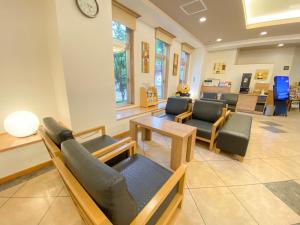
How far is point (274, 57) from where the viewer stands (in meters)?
5.28

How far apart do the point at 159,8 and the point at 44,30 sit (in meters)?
2.18

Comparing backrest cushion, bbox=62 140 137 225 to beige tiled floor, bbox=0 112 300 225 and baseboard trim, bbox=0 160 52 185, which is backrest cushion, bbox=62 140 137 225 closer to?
beige tiled floor, bbox=0 112 300 225

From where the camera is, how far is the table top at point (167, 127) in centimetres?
173

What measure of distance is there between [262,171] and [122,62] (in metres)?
3.24

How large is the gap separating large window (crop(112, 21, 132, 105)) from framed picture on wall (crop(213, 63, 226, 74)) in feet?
15.5

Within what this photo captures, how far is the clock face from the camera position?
1648 millimetres

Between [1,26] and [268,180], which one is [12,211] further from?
[268,180]

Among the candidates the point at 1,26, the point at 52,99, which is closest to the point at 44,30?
the point at 1,26

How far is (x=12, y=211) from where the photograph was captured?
124 centimetres

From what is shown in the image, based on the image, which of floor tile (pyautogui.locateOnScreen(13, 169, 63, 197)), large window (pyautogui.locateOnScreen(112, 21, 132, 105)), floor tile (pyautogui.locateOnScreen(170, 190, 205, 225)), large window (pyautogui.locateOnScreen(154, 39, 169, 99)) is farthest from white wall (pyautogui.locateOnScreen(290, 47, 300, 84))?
floor tile (pyautogui.locateOnScreen(13, 169, 63, 197))

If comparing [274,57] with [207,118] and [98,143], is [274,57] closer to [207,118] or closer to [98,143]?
[207,118]

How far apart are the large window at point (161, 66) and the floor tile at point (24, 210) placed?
3546 millimetres

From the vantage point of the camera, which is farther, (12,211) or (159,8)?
(159,8)

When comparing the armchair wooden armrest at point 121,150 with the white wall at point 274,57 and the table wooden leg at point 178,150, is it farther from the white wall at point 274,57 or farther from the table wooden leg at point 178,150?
the white wall at point 274,57
